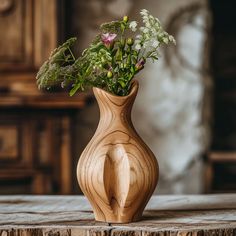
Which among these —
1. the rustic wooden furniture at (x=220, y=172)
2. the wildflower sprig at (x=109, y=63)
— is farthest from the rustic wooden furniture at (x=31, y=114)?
the wildflower sprig at (x=109, y=63)

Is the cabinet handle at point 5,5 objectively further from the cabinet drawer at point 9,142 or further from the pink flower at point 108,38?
the pink flower at point 108,38

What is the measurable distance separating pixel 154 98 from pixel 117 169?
86.9 inches

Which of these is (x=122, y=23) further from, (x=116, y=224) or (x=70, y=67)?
(x=116, y=224)

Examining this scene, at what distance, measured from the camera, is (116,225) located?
1564 millimetres

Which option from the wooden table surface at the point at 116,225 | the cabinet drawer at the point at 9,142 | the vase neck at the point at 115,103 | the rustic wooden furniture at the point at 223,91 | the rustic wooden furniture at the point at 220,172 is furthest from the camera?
the rustic wooden furniture at the point at 223,91

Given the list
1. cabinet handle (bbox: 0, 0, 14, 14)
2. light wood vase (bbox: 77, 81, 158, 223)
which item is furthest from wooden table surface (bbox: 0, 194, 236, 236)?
cabinet handle (bbox: 0, 0, 14, 14)

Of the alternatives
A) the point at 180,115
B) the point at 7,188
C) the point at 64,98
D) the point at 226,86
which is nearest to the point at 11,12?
the point at 64,98

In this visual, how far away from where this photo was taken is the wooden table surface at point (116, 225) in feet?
4.94

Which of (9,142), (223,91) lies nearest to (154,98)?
(223,91)

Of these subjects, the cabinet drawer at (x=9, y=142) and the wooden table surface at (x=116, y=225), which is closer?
the wooden table surface at (x=116, y=225)

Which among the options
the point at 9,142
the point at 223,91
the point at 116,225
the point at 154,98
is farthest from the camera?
the point at 223,91

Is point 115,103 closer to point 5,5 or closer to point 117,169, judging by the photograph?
point 117,169

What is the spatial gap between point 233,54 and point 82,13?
34.7 inches

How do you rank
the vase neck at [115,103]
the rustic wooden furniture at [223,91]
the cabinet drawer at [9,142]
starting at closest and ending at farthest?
1. the vase neck at [115,103]
2. the cabinet drawer at [9,142]
3. the rustic wooden furniture at [223,91]
